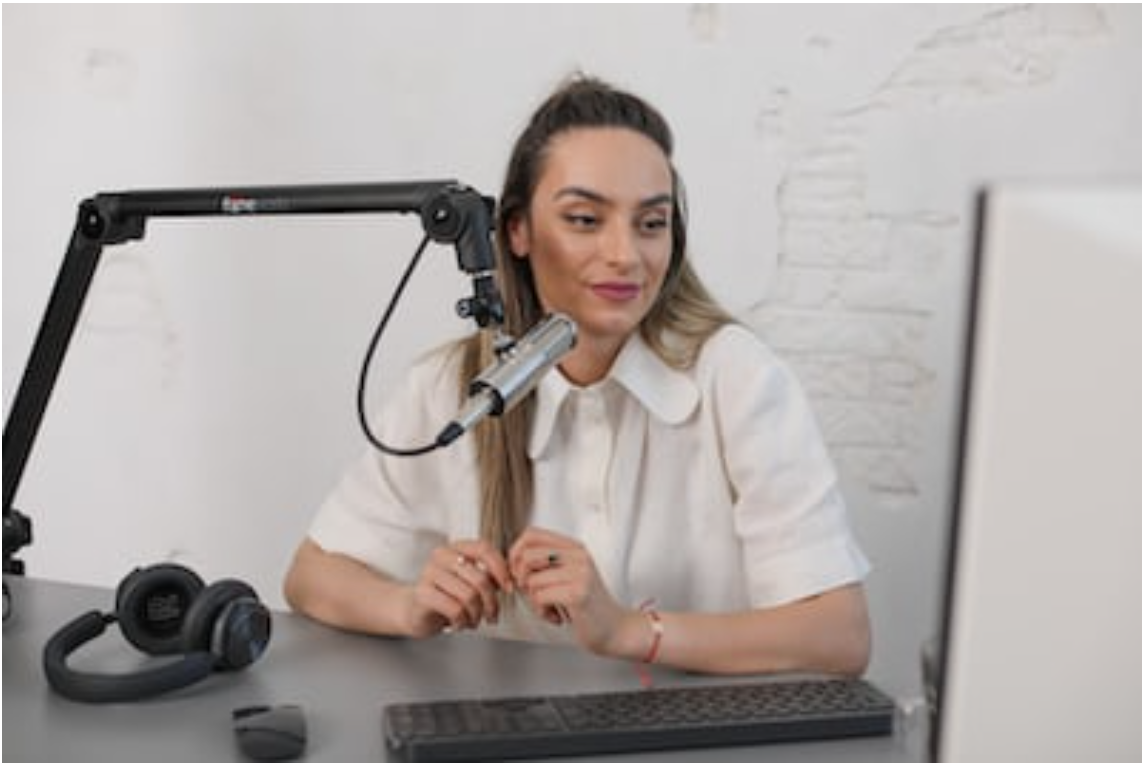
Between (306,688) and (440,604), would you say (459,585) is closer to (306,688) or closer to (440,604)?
(440,604)

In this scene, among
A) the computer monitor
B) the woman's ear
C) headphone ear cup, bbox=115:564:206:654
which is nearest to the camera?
the computer monitor

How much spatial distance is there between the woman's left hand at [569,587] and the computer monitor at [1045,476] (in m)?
0.65

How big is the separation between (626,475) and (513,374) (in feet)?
1.62

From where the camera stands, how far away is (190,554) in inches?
96.3

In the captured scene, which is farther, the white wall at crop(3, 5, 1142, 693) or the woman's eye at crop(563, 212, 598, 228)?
the white wall at crop(3, 5, 1142, 693)

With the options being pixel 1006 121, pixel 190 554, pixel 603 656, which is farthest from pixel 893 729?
pixel 190 554

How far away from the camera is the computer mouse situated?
0.99 m

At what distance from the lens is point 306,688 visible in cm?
115

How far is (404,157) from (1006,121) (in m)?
0.88

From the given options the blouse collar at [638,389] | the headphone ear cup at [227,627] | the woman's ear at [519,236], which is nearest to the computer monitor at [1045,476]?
the headphone ear cup at [227,627]

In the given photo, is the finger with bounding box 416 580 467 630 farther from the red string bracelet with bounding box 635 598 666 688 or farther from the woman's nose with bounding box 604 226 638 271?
the woman's nose with bounding box 604 226 638 271

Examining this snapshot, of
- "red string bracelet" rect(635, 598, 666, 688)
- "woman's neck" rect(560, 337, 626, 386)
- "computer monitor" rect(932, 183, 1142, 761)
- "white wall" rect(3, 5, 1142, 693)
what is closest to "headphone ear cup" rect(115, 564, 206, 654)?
"red string bracelet" rect(635, 598, 666, 688)

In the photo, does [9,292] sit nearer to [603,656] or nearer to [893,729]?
[603,656]

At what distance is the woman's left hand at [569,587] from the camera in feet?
3.86
